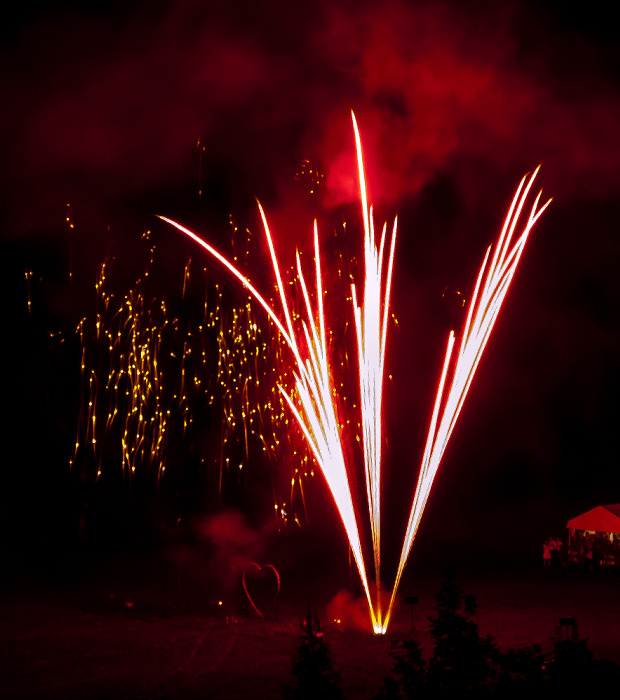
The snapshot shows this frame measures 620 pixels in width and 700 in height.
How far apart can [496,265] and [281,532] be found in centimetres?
1200

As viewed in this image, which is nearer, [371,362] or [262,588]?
[371,362]

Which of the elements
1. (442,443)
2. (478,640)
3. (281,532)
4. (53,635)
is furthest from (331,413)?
(281,532)

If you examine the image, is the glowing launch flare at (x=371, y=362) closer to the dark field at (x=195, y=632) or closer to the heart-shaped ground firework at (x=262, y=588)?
the dark field at (x=195, y=632)

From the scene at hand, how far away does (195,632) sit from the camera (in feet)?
37.8

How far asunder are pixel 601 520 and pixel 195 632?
10.6 m

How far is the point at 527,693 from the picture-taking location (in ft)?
15.4

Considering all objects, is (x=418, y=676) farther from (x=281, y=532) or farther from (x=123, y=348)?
(x=281, y=532)

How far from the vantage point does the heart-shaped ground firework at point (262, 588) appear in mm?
12852

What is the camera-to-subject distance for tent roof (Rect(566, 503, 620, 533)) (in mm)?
18255

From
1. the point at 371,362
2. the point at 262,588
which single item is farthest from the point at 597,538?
the point at 371,362

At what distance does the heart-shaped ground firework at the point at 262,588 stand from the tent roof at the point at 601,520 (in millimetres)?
7133

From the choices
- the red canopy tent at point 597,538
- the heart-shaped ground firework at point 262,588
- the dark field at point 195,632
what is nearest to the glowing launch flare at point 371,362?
the dark field at point 195,632

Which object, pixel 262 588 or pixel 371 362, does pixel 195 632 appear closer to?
pixel 262 588

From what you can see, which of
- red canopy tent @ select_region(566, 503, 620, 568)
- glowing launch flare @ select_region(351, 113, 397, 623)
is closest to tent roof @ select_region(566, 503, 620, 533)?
red canopy tent @ select_region(566, 503, 620, 568)
